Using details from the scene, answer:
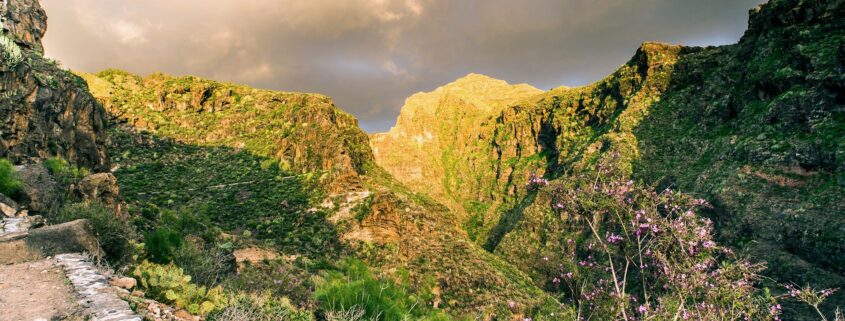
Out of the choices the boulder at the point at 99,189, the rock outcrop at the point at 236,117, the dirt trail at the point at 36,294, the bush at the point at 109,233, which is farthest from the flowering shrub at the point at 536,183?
the rock outcrop at the point at 236,117

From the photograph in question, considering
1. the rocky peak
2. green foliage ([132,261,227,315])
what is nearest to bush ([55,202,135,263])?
green foliage ([132,261,227,315])

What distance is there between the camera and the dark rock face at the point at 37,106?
23.5 metres

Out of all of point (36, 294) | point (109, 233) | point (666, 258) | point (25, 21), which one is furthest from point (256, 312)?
point (25, 21)

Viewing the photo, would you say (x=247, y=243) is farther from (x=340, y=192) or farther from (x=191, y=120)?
(x=191, y=120)

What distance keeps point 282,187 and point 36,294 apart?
80.3m

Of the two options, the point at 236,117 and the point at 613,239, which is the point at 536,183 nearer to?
the point at 613,239

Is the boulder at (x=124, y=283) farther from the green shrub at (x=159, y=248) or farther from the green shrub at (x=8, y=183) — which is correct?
the green shrub at (x=8, y=183)

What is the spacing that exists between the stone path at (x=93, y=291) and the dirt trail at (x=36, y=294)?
12 centimetres

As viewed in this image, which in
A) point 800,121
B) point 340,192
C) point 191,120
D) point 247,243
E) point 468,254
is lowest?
point 468,254

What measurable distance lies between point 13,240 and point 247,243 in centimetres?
5144

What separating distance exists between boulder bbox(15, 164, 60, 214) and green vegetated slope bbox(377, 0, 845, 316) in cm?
3318

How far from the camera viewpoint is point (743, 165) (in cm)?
8019

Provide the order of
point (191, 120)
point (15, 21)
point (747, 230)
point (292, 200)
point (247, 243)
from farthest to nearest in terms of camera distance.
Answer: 1. point (191, 120)
2. point (292, 200)
3. point (747, 230)
4. point (247, 243)
5. point (15, 21)

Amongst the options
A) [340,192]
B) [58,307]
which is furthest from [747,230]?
[58,307]
